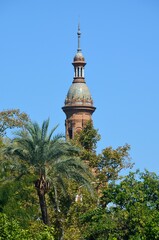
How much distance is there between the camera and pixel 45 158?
65625mm

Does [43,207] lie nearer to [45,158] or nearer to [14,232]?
[45,158]

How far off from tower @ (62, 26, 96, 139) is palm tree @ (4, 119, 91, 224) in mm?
80004

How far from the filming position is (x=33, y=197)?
74.9m

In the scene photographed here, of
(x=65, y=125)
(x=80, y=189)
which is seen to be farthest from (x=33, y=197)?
(x=65, y=125)

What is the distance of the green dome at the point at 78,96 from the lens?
495 feet

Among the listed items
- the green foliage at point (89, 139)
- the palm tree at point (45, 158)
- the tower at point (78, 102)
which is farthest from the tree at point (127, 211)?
the tower at point (78, 102)

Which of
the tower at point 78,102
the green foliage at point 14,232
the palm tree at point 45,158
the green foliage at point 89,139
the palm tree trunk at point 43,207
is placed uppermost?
the tower at point 78,102

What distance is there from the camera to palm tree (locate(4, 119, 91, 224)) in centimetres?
6525

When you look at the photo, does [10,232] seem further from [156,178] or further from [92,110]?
[92,110]

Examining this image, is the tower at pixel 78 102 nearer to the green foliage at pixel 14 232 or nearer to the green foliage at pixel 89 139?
the green foliage at pixel 89 139

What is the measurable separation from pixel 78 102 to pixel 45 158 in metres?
85.7

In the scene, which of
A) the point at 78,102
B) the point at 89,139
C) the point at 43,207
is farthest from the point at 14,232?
the point at 78,102

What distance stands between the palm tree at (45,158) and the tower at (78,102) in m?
80.0

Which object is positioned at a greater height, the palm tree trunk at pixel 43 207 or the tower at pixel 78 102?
the tower at pixel 78 102
